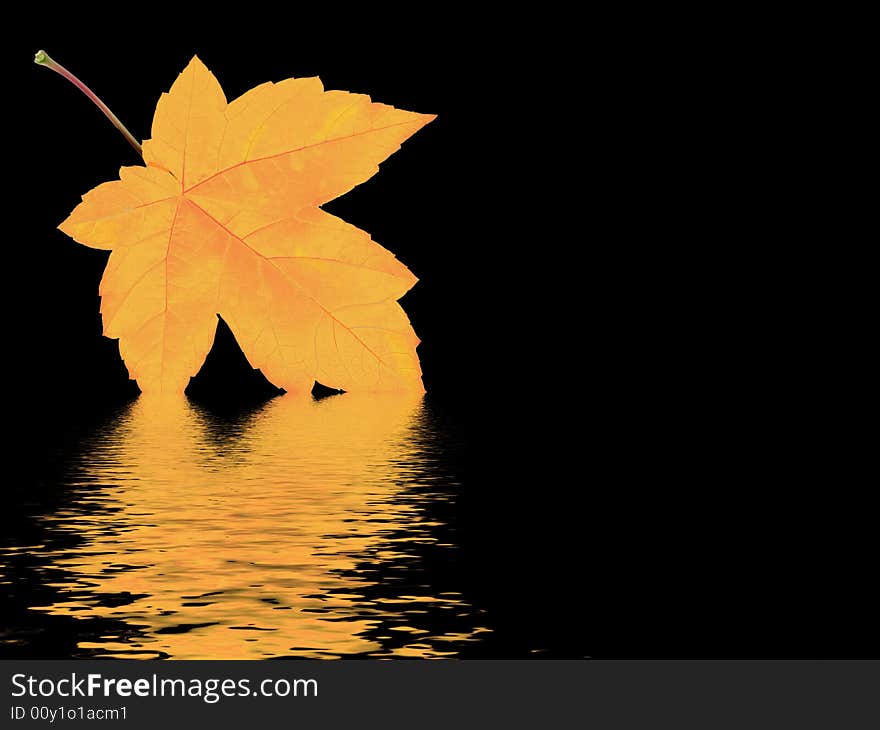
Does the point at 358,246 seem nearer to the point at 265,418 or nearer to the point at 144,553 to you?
the point at 265,418

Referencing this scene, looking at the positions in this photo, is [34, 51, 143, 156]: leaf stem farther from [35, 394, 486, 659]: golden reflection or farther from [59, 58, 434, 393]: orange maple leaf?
[35, 394, 486, 659]: golden reflection

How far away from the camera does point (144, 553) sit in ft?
4.21

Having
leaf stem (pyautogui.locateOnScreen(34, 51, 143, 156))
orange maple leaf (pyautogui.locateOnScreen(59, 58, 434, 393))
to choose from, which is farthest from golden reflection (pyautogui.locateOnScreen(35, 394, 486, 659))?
leaf stem (pyautogui.locateOnScreen(34, 51, 143, 156))

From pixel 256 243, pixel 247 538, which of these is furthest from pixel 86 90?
pixel 247 538

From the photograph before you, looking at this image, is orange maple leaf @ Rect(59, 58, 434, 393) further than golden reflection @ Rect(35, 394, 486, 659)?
Yes

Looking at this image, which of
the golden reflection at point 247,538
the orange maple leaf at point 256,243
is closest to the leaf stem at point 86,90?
the orange maple leaf at point 256,243

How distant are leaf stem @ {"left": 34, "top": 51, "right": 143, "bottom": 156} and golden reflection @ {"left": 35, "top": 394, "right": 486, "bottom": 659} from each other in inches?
20.6

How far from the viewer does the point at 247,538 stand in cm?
135

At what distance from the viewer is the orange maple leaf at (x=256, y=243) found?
2.11 m

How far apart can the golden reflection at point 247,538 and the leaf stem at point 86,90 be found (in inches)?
20.6

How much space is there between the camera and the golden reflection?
105 cm

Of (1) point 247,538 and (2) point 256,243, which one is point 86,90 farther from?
(1) point 247,538

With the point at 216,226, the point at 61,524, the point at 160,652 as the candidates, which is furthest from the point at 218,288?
the point at 160,652

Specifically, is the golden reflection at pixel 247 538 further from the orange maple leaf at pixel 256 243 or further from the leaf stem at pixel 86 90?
the leaf stem at pixel 86 90
